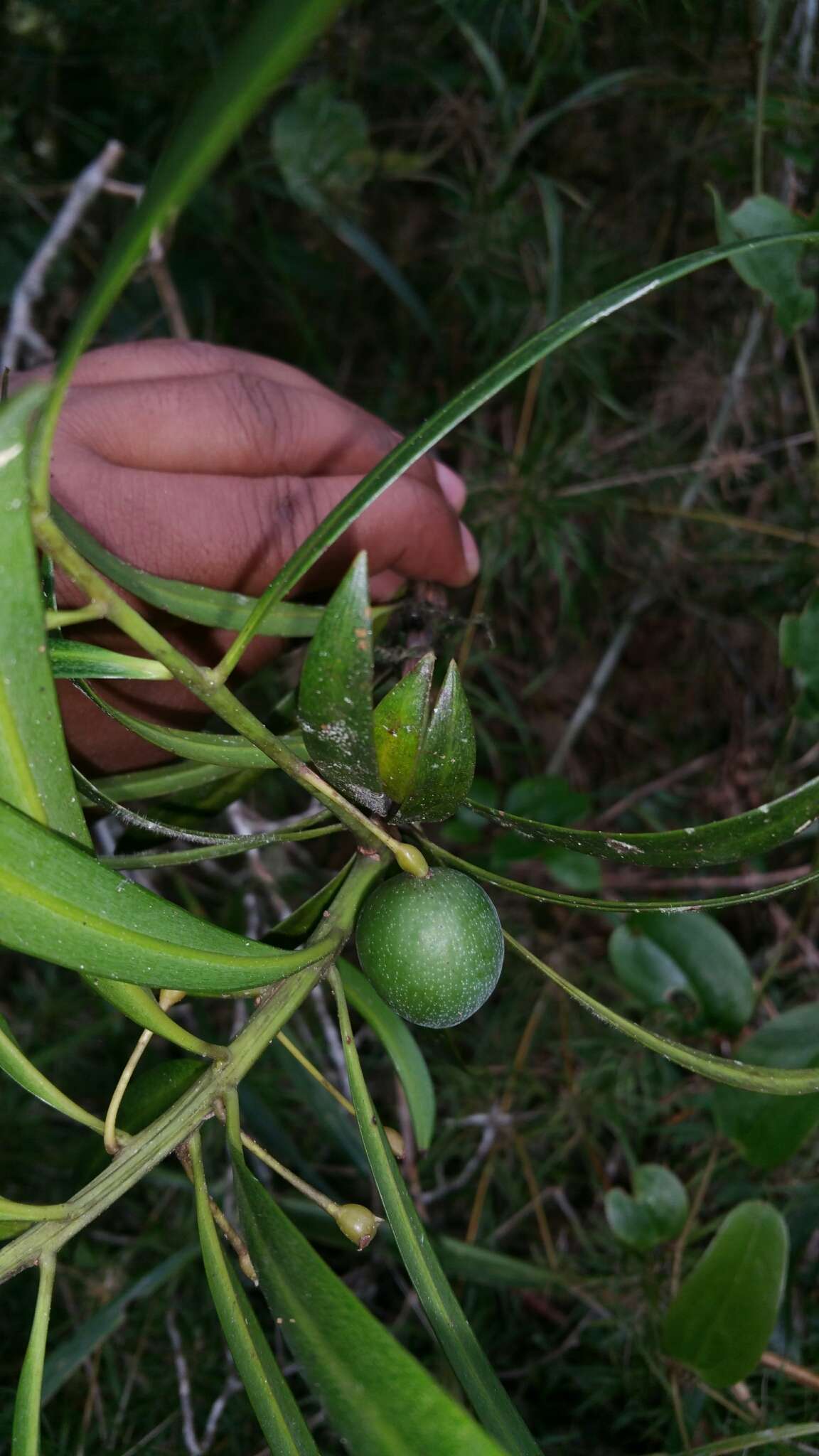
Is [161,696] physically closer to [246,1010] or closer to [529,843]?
[529,843]

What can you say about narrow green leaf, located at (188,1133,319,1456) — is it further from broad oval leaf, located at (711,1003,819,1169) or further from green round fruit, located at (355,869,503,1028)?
broad oval leaf, located at (711,1003,819,1169)

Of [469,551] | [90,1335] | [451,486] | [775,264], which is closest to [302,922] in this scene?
[469,551]

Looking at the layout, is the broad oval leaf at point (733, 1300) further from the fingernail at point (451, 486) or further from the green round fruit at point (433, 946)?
the fingernail at point (451, 486)

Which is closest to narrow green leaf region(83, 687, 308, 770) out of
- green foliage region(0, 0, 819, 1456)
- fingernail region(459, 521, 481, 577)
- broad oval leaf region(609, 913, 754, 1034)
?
green foliage region(0, 0, 819, 1456)

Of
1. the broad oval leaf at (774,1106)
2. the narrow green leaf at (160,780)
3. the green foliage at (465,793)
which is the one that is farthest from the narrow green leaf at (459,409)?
the broad oval leaf at (774,1106)

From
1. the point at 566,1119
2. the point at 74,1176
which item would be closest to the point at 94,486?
the point at 74,1176

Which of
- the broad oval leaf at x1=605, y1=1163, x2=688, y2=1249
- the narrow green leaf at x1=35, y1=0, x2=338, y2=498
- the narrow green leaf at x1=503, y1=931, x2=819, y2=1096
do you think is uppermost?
the narrow green leaf at x1=35, y1=0, x2=338, y2=498

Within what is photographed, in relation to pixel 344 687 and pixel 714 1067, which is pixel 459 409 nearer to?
pixel 344 687
